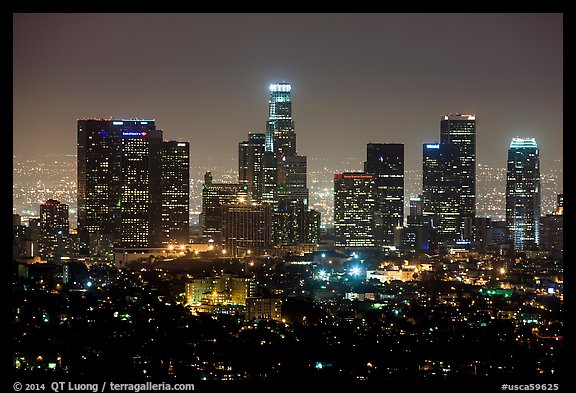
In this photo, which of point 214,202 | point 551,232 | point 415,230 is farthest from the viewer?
point 214,202

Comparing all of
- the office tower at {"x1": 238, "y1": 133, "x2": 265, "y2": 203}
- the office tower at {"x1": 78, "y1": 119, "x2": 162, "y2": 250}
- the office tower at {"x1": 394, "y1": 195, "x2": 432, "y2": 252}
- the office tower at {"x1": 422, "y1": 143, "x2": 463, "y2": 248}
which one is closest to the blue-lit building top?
the office tower at {"x1": 78, "y1": 119, "x2": 162, "y2": 250}

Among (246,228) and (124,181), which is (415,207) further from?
(124,181)

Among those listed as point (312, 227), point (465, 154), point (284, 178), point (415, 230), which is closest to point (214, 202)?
point (284, 178)

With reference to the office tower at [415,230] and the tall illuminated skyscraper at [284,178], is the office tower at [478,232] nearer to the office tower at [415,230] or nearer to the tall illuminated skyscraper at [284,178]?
the office tower at [415,230]

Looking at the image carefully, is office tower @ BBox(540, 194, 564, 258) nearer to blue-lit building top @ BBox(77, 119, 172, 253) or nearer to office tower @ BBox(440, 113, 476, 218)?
office tower @ BBox(440, 113, 476, 218)

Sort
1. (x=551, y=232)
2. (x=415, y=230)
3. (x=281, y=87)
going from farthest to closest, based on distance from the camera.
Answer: (x=415, y=230)
(x=281, y=87)
(x=551, y=232)

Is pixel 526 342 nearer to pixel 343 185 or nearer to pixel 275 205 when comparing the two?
pixel 343 185
